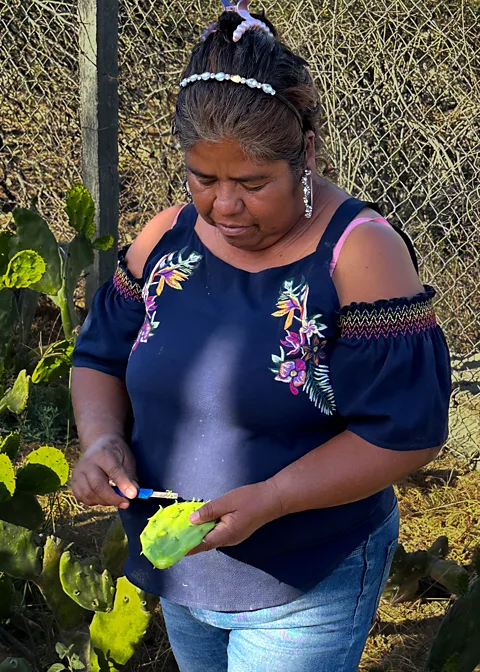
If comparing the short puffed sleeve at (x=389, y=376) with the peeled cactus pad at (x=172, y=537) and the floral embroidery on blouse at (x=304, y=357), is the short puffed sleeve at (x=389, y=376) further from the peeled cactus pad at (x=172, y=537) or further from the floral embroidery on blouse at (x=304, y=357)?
the peeled cactus pad at (x=172, y=537)

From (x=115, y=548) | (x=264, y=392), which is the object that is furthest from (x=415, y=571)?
(x=264, y=392)

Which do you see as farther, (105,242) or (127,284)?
(105,242)

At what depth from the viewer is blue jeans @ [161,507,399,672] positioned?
1514mm

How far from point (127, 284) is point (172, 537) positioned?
57 cm

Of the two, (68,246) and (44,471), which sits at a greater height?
(44,471)

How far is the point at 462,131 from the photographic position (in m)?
3.79

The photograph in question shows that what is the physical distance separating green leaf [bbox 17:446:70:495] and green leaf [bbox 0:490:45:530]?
14 cm

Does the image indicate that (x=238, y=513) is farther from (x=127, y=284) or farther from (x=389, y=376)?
(x=127, y=284)

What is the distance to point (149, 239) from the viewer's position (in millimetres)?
1717

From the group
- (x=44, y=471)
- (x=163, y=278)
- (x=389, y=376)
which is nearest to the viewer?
(x=389, y=376)

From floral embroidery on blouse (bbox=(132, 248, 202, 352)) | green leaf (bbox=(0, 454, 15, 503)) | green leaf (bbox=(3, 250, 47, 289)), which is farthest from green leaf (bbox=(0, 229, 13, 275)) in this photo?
floral embroidery on blouse (bbox=(132, 248, 202, 352))

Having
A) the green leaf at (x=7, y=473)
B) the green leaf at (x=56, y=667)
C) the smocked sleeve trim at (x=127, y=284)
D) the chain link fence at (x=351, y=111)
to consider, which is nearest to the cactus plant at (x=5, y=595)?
the green leaf at (x=56, y=667)

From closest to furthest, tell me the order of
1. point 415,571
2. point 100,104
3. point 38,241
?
point 415,571
point 38,241
point 100,104

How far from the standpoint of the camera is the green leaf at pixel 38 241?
3.17 metres
